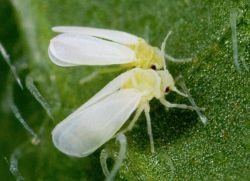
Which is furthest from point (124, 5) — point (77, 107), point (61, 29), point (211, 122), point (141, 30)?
point (211, 122)

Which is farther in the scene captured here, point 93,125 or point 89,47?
point 89,47

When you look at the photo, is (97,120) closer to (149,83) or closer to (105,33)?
(149,83)

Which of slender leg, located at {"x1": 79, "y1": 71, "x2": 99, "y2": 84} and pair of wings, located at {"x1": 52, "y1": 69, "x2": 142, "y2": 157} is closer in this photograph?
pair of wings, located at {"x1": 52, "y1": 69, "x2": 142, "y2": 157}

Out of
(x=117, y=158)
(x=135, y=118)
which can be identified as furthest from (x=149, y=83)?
(x=117, y=158)

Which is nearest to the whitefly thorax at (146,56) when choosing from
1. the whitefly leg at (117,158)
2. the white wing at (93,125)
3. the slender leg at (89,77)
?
the slender leg at (89,77)

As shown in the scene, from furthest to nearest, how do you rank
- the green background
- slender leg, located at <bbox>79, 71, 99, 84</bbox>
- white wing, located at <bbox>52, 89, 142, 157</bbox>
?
slender leg, located at <bbox>79, 71, 99, 84</bbox>
white wing, located at <bbox>52, 89, 142, 157</bbox>
the green background

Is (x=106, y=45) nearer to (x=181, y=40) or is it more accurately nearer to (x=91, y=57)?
(x=91, y=57)

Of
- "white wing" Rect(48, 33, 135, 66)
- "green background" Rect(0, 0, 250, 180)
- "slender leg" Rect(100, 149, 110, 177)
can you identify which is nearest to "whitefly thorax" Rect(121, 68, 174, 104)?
"green background" Rect(0, 0, 250, 180)

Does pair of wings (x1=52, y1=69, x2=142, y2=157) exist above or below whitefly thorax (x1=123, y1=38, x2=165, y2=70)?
below

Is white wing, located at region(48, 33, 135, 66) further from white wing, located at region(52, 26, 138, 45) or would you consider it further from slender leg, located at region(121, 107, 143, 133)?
slender leg, located at region(121, 107, 143, 133)
